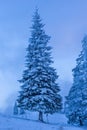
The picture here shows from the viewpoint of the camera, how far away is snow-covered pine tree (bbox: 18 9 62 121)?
35.7 metres

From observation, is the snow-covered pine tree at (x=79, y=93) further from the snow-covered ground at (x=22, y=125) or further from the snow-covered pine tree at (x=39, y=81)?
the snow-covered ground at (x=22, y=125)

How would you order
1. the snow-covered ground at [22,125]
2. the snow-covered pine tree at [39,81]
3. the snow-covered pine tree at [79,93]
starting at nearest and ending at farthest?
the snow-covered ground at [22,125], the snow-covered pine tree at [39,81], the snow-covered pine tree at [79,93]

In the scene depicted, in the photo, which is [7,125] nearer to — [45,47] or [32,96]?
[32,96]

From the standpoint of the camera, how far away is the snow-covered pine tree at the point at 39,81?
35.7 meters

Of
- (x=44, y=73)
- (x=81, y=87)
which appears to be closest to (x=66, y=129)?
(x=44, y=73)

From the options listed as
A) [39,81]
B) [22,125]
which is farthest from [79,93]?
[22,125]

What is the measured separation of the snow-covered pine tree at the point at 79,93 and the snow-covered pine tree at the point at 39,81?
16.1 ft

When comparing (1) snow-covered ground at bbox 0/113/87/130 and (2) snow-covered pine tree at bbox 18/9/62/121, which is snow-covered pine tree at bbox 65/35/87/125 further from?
(1) snow-covered ground at bbox 0/113/87/130

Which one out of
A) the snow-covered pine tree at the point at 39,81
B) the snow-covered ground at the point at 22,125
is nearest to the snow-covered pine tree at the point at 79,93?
the snow-covered pine tree at the point at 39,81

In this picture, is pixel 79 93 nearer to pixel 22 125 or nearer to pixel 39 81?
pixel 39 81

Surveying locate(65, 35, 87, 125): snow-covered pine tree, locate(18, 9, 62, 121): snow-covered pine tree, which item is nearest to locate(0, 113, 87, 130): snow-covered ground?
locate(18, 9, 62, 121): snow-covered pine tree

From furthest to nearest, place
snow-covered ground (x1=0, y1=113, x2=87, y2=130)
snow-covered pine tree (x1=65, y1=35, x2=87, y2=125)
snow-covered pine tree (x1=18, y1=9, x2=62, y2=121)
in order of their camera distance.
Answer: snow-covered pine tree (x1=65, y1=35, x2=87, y2=125) < snow-covered pine tree (x1=18, y1=9, x2=62, y2=121) < snow-covered ground (x1=0, y1=113, x2=87, y2=130)

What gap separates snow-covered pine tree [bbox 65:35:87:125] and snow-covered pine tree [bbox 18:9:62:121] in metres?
4.90

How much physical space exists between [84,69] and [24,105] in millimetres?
11683
